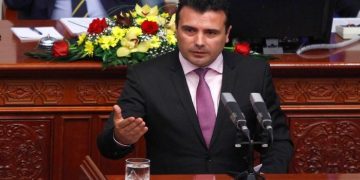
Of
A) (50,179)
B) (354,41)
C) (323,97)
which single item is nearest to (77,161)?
(50,179)

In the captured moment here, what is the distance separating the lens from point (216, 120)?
11.1 feet

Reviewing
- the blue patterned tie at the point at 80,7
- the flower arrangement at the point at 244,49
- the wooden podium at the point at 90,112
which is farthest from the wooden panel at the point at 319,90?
the blue patterned tie at the point at 80,7

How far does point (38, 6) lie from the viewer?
5727 mm

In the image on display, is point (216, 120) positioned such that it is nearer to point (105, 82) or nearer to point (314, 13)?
point (105, 82)

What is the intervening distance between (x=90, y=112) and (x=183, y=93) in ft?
2.82

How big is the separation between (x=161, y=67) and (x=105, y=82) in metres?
0.75

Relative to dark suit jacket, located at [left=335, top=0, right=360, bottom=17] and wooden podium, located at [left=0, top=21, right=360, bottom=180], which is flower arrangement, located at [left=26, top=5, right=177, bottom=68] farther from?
dark suit jacket, located at [left=335, top=0, right=360, bottom=17]

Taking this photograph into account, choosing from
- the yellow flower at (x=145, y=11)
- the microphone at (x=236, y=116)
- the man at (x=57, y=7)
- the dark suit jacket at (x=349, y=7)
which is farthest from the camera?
the dark suit jacket at (x=349, y=7)

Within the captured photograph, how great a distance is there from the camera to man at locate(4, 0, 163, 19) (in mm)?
5613

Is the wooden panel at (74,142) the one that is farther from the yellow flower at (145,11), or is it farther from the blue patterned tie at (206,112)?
the blue patterned tie at (206,112)

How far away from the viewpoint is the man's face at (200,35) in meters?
3.41

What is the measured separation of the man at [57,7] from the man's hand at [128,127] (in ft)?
8.26

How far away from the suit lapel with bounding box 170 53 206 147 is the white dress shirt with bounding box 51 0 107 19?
7.19ft

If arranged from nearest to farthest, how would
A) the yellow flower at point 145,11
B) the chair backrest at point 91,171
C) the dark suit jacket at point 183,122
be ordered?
the chair backrest at point 91,171
the dark suit jacket at point 183,122
the yellow flower at point 145,11
